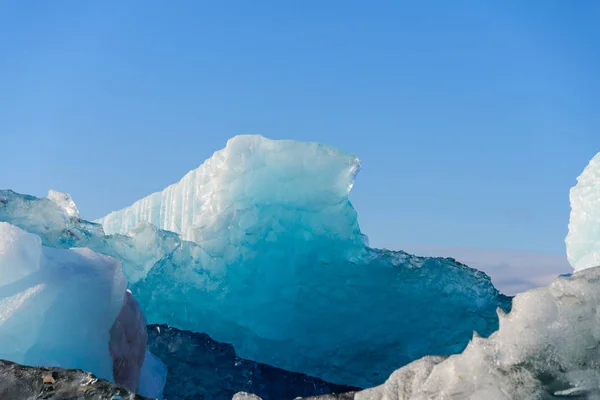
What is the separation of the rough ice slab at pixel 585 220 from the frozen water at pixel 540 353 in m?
8.19

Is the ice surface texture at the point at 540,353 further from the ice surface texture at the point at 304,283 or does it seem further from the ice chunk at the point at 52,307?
the ice surface texture at the point at 304,283

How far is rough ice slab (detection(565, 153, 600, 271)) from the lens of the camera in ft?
32.6

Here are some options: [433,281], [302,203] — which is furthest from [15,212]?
[433,281]

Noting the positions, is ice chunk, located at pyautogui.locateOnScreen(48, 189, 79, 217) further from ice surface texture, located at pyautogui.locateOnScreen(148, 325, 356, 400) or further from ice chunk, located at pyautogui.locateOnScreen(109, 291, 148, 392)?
ice chunk, located at pyautogui.locateOnScreen(109, 291, 148, 392)

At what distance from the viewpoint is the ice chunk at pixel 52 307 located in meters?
4.62

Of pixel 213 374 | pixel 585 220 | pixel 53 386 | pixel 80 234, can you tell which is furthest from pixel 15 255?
pixel 585 220

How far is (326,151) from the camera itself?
8.17 m

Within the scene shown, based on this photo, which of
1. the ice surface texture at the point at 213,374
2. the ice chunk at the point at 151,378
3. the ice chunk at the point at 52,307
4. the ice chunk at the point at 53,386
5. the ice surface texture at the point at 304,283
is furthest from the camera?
the ice surface texture at the point at 304,283

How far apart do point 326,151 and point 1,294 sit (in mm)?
4286

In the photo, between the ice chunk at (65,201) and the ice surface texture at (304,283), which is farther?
the ice chunk at (65,201)

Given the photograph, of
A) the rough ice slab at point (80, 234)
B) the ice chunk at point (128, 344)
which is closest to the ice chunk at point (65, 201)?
the rough ice slab at point (80, 234)

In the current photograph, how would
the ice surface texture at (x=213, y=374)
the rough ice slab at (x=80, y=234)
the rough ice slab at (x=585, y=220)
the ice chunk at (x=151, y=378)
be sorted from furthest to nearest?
1. the rough ice slab at (x=585, y=220)
2. the ice surface texture at (x=213, y=374)
3. the rough ice slab at (x=80, y=234)
4. the ice chunk at (x=151, y=378)

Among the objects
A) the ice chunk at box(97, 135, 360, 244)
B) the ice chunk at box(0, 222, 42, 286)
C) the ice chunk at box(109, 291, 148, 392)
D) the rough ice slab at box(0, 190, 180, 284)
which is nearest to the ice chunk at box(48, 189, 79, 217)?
the rough ice slab at box(0, 190, 180, 284)

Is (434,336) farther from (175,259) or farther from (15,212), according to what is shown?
(15,212)
